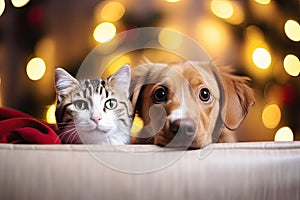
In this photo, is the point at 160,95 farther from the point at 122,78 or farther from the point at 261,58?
the point at 261,58

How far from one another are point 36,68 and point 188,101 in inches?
10.5

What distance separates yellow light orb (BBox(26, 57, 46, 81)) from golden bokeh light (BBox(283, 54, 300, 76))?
17.0 inches

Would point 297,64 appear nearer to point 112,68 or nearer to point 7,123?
point 112,68

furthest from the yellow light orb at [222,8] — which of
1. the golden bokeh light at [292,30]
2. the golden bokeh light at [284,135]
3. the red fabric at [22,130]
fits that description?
the red fabric at [22,130]

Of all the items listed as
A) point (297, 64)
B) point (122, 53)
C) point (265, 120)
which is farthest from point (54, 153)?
point (297, 64)

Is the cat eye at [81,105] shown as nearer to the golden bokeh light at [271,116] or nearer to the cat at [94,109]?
the cat at [94,109]

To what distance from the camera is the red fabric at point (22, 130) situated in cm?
55

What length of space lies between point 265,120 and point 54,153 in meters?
0.40

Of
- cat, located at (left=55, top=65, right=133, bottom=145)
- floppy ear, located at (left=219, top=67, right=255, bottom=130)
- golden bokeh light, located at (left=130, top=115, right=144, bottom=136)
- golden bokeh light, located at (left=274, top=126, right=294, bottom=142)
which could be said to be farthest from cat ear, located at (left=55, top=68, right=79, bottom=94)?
golden bokeh light, located at (left=274, top=126, right=294, bottom=142)

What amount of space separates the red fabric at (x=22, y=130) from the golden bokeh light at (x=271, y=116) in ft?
1.19

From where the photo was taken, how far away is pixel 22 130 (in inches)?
21.8

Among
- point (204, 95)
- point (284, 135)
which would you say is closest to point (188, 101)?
point (204, 95)

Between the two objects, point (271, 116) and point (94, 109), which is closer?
point (94, 109)

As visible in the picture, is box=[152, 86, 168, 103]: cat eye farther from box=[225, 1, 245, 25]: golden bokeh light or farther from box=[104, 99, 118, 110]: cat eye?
box=[225, 1, 245, 25]: golden bokeh light
